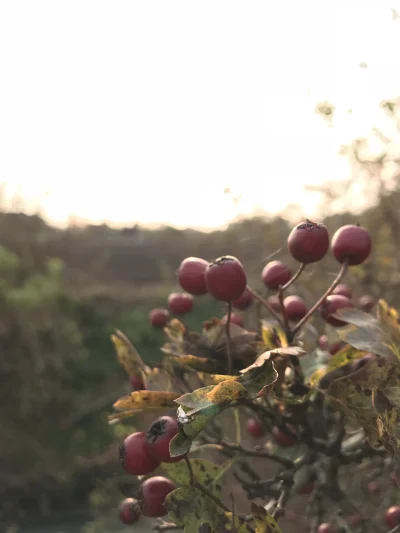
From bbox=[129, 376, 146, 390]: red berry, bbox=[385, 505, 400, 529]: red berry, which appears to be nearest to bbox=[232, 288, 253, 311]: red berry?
bbox=[129, 376, 146, 390]: red berry

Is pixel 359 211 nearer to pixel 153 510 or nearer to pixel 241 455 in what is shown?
pixel 241 455

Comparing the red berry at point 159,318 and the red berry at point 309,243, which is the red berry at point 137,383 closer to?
the red berry at point 159,318

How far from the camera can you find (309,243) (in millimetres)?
795

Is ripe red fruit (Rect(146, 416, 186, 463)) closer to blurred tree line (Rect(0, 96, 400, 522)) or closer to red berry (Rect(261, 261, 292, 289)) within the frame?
red berry (Rect(261, 261, 292, 289))

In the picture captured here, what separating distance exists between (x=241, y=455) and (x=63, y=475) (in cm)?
497

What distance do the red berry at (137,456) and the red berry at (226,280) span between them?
8.3 inches

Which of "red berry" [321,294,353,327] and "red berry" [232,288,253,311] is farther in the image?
"red berry" [232,288,253,311]

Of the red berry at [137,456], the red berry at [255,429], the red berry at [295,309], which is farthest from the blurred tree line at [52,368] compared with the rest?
the red berry at [137,456]


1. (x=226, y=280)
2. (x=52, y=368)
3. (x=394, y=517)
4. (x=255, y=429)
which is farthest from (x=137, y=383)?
(x=52, y=368)

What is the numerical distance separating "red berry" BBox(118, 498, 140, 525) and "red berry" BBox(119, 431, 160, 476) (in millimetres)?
186

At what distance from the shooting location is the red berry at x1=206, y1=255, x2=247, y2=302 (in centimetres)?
76

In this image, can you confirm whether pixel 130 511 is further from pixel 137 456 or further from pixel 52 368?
pixel 52 368

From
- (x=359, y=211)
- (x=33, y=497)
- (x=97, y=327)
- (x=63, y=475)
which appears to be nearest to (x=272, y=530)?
(x=359, y=211)

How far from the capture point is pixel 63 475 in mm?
5395
